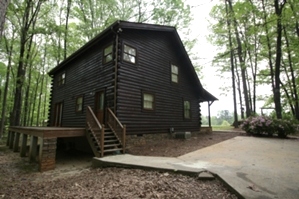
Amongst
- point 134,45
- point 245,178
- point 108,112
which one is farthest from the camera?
point 134,45

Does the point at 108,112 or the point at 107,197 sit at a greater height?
the point at 108,112

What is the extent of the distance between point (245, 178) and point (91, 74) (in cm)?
932

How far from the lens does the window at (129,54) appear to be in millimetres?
8819

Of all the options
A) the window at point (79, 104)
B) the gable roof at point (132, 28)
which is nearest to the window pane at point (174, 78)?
the gable roof at point (132, 28)

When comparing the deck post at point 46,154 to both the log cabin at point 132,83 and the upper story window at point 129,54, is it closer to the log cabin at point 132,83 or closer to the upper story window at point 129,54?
the log cabin at point 132,83

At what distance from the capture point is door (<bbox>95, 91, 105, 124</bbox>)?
888cm

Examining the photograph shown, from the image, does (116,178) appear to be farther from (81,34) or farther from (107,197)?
(81,34)

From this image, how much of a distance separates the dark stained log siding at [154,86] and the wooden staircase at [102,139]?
3.17 feet

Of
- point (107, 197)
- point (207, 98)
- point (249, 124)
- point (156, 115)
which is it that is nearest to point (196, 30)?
point (207, 98)

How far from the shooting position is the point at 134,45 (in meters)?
9.34

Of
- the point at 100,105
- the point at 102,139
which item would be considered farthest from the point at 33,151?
the point at 100,105

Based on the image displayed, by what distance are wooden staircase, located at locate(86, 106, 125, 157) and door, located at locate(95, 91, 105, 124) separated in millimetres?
1263

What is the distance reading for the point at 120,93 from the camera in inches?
321

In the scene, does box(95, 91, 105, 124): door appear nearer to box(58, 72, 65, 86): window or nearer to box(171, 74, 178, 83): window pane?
box(171, 74, 178, 83): window pane
